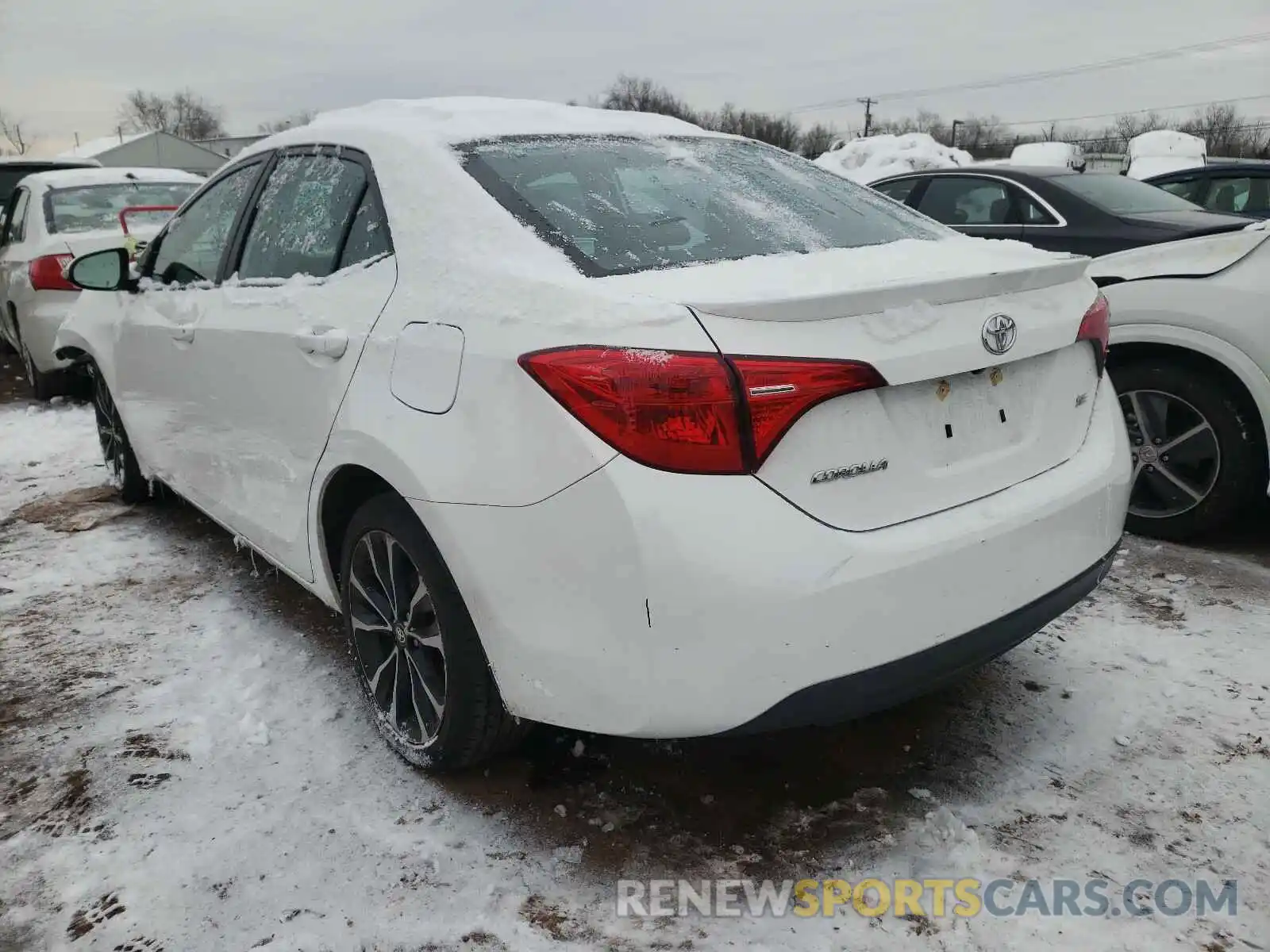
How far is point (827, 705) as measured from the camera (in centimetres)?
179

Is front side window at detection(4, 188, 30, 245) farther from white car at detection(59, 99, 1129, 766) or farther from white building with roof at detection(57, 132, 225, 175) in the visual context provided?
white building with roof at detection(57, 132, 225, 175)

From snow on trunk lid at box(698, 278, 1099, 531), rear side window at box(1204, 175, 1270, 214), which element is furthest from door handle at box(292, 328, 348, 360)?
rear side window at box(1204, 175, 1270, 214)

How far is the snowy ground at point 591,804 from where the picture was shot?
75.7 inches

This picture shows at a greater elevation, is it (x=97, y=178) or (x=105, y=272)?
(x=97, y=178)

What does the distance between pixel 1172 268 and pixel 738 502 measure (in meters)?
2.83

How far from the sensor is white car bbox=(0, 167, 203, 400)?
6750mm

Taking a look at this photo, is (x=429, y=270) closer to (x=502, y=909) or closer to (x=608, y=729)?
(x=608, y=729)

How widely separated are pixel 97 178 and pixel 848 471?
7770 millimetres

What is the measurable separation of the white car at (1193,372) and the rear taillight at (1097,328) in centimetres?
139

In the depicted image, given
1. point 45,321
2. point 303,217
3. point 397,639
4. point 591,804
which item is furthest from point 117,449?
point 591,804

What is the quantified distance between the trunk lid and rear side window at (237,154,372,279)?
1054mm

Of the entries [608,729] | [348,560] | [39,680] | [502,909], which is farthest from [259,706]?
[608,729]

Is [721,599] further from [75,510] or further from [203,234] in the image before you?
[75,510]

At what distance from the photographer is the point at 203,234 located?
350cm
